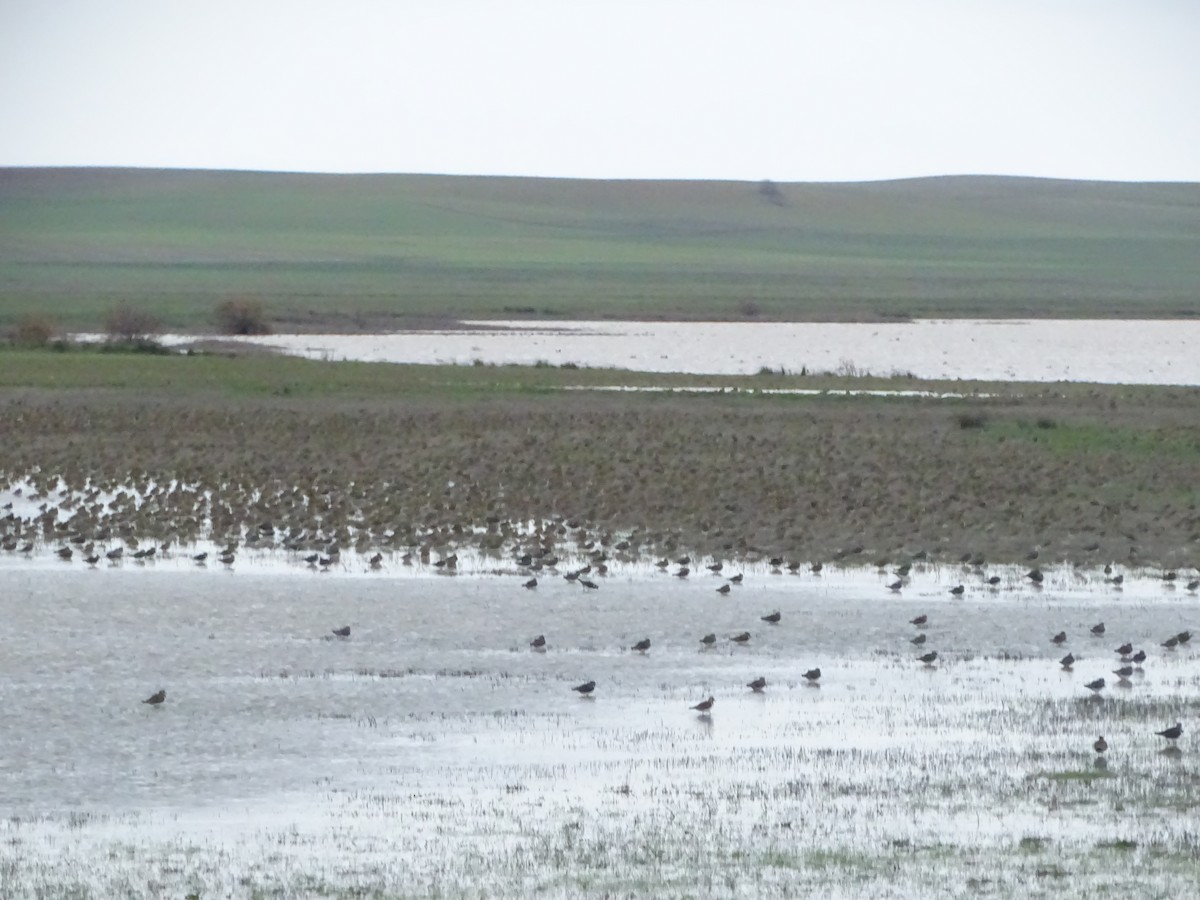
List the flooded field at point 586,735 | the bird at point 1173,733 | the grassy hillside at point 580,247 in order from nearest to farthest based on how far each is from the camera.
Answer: the flooded field at point 586,735 → the bird at point 1173,733 → the grassy hillside at point 580,247

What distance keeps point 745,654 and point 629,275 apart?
4249 inches

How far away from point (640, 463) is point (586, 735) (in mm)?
14306

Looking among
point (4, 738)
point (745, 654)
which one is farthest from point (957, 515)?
point (4, 738)

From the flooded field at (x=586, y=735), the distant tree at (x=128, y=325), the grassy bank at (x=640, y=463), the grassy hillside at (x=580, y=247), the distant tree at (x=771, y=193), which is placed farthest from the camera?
the distant tree at (x=771, y=193)

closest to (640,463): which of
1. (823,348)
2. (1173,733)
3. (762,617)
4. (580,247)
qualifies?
(762,617)

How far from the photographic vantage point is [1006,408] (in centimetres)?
3566

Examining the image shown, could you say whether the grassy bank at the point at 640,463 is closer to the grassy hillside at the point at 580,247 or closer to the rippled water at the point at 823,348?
the rippled water at the point at 823,348

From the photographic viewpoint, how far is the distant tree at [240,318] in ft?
224

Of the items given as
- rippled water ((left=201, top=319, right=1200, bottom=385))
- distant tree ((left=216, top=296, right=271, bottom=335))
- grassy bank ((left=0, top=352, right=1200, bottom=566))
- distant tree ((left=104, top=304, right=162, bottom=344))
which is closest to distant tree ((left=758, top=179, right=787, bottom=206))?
rippled water ((left=201, top=319, right=1200, bottom=385))

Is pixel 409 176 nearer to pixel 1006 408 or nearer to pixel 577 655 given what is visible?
pixel 1006 408

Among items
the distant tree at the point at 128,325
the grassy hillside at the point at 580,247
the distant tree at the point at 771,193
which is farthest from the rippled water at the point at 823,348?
the distant tree at the point at 771,193

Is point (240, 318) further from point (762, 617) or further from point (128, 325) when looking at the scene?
point (762, 617)

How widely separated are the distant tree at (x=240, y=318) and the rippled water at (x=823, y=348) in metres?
1.79

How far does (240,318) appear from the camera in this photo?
2687 inches
